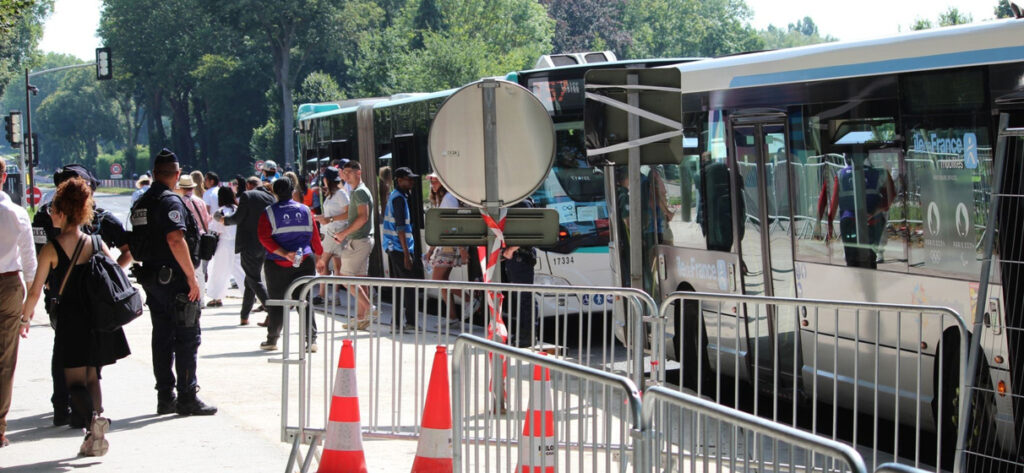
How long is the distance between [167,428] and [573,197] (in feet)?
18.8

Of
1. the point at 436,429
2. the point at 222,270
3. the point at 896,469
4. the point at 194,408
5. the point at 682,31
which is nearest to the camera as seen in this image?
the point at 896,469

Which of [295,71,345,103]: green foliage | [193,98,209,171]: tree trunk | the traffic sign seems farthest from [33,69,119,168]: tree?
the traffic sign

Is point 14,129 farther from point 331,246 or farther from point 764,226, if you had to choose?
point 764,226

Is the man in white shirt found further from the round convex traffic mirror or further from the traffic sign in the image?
the traffic sign

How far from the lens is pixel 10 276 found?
25.6 ft

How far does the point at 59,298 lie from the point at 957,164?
5.57 m

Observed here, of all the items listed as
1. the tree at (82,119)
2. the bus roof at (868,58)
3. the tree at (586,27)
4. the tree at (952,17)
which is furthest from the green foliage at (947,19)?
the tree at (82,119)

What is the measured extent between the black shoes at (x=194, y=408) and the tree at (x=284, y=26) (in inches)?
2544

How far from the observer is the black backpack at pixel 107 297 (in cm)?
804

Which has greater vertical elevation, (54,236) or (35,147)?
(35,147)

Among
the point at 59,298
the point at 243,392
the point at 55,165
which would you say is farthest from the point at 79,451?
the point at 55,165

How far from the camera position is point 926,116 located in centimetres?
760

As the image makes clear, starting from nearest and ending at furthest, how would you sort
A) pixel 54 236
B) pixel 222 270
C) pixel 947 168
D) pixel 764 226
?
pixel 947 168
pixel 54 236
pixel 764 226
pixel 222 270

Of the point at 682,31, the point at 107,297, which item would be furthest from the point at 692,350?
the point at 682,31
